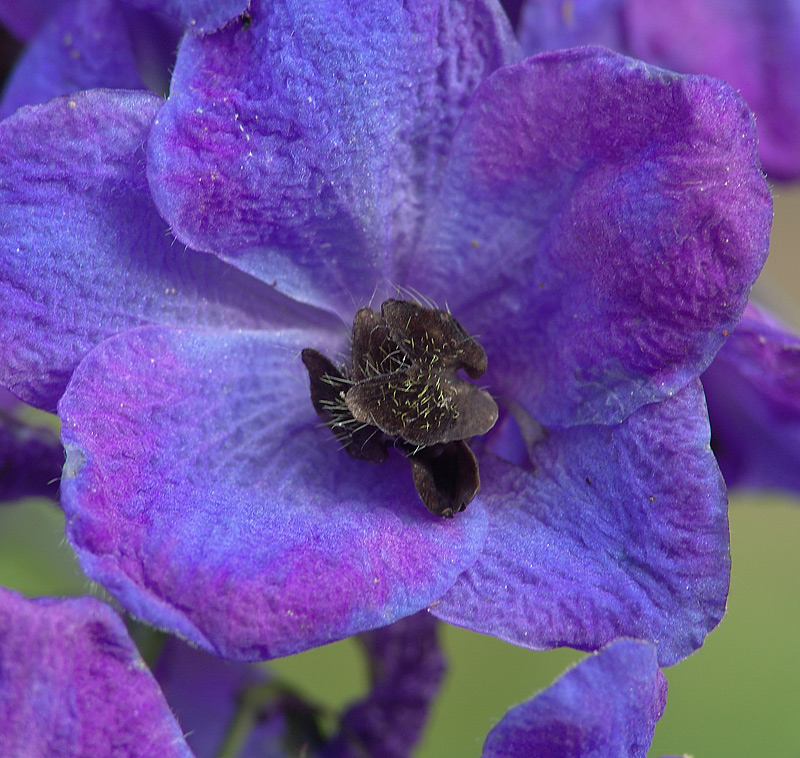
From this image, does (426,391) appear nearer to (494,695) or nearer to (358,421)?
(358,421)

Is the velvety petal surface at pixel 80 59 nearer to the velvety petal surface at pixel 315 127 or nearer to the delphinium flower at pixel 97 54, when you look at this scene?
the delphinium flower at pixel 97 54

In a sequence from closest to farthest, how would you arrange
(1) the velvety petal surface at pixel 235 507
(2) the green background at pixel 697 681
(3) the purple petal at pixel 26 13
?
1. (1) the velvety petal surface at pixel 235 507
2. (3) the purple petal at pixel 26 13
3. (2) the green background at pixel 697 681

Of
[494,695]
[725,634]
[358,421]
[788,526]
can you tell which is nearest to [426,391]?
[358,421]

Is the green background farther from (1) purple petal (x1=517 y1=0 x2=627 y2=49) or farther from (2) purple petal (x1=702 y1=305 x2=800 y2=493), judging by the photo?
(1) purple petal (x1=517 y1=0 x2=627 y2=49)

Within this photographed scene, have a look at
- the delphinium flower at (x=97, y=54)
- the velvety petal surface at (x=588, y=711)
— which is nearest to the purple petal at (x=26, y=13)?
the delphinium flower at (x=97, y=54)

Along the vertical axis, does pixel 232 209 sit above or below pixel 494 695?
above

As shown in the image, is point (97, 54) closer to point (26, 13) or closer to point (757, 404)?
point (26, 13)
